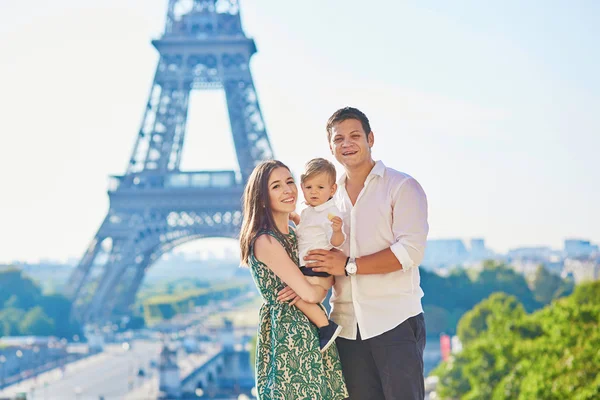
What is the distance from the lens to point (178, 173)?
30453mm

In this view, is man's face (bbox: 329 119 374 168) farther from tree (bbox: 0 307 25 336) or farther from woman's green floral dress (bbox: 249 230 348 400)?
tree (bbox: 0 307 25 336)

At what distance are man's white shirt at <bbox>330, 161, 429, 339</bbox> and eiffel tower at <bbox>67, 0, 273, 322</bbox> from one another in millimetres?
24788

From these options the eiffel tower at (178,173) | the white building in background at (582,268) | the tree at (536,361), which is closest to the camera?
the tree at (536,361)

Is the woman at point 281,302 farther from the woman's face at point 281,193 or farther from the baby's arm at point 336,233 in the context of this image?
the baby's arm at point 336,233

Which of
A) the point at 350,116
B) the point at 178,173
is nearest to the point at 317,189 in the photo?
the point at 350,116

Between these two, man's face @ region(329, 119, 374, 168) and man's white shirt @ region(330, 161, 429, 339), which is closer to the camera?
man's white shirt @ region(330, 161, 429, 339)

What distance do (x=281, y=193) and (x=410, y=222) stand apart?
0.71m

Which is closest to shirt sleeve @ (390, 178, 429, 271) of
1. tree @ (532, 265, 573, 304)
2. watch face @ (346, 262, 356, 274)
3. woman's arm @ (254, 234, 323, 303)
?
watch face @ (346, 262, 356, 274)

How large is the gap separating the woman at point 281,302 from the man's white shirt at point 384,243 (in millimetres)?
208

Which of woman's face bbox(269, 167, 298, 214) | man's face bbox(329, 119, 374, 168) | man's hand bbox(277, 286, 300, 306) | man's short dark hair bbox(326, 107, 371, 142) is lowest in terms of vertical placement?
man's hand bbox(277, 286, 300, 306)

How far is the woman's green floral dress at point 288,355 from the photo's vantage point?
13.7ft

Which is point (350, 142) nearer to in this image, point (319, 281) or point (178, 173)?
point (319, 281)

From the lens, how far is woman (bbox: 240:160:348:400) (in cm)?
418

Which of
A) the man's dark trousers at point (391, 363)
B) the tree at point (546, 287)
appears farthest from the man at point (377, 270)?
the tree at point (546, 287)
